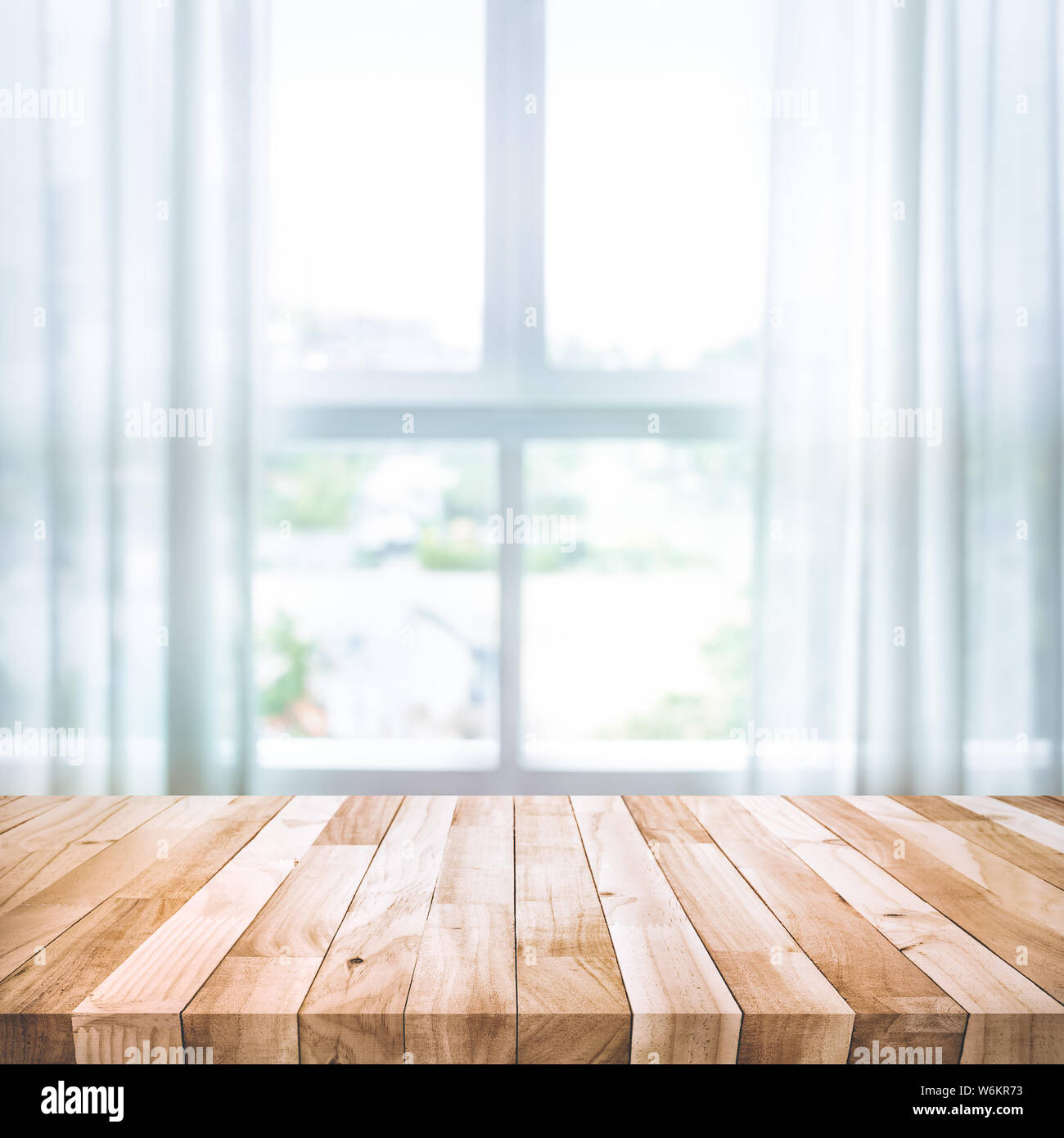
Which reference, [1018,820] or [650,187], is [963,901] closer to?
[1018,820]

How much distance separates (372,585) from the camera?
6.46ft

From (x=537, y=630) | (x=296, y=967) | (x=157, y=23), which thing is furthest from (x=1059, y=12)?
(x=296, y=967)

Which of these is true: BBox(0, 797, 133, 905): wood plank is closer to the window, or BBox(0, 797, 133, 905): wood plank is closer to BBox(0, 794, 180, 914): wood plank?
BBox(0, 794, 180, 914): wood plank

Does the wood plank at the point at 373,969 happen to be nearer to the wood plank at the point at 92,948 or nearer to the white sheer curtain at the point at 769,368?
the wood plank at the point at 92,948

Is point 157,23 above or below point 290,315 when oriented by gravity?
above

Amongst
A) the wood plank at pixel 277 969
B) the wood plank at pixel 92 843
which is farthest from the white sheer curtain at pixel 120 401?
the wood plank at pixel 277 969

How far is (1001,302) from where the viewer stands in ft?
6.20

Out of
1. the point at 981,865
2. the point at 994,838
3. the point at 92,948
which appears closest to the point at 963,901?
the point at 981,865

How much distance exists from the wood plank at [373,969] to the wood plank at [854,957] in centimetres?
32

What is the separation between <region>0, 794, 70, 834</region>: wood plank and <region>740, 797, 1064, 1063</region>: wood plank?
35.4 inches

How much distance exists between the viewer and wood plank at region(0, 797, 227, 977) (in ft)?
2.19

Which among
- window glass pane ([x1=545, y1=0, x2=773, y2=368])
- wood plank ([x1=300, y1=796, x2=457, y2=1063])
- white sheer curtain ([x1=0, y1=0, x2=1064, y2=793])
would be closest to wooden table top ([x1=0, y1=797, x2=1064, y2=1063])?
wood plank ([x1=300, y1=796, x2=457, y2=1063])
